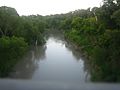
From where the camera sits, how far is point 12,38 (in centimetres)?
1228

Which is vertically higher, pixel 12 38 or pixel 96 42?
pixel 96 42

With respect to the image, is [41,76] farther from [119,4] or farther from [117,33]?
[119,4]

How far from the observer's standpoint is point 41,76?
1028cm

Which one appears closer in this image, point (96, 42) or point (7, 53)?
point (7, 53)

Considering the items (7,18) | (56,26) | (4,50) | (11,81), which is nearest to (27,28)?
(7,18)

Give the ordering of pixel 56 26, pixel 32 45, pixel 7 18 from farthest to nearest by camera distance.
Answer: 1. pixel 56 26
2. pixel 32 45
3. pixel 7 18

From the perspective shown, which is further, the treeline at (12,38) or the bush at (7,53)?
the treeline at (12,38)

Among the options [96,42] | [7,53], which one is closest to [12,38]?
[7,53]

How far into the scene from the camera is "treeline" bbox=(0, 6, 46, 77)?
31.8ft

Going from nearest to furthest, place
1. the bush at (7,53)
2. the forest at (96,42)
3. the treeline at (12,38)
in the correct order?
the forest at (96,42)
the bush at (7,53)
the treeline at (12,38)

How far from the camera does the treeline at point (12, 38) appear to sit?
9.69 meters

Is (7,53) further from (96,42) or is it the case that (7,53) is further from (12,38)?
(96,42)

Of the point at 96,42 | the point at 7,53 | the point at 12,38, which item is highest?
the point at 96,42

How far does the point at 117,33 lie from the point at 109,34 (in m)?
0.56
